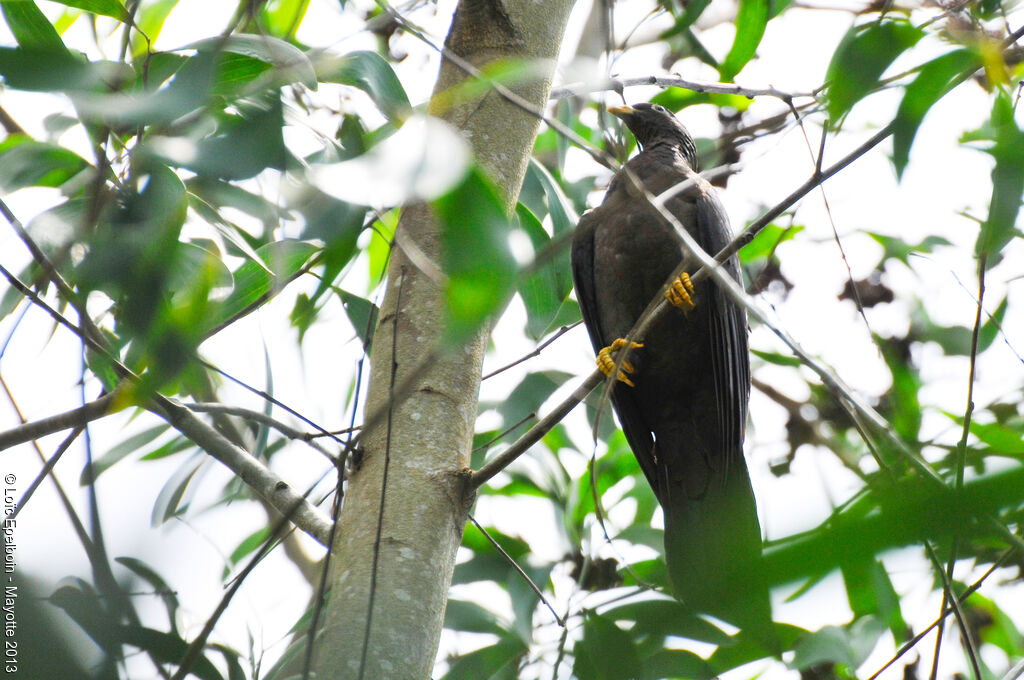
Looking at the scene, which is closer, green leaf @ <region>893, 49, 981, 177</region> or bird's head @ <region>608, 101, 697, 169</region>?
green leaf @ <region>893, 49, 981, 177</region>

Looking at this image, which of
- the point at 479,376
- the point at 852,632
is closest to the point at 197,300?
the point at 479,376

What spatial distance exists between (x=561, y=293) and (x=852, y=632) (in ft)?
4.55

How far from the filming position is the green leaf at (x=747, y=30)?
2156 mm

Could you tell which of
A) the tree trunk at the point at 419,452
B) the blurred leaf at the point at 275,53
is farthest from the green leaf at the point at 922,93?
the blurred leaf at the point at 275,53

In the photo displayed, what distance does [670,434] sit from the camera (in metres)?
3.34

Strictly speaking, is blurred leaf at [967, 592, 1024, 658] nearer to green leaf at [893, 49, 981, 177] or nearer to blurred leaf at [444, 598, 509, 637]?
blurred leaf at [444, 598, 509, 637]

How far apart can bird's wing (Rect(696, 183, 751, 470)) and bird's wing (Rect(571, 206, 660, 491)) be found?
33 cm

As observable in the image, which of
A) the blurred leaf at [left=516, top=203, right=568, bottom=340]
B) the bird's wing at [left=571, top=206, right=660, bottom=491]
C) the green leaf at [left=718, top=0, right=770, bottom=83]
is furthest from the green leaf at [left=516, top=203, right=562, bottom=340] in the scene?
the green leaf at [left=718, top=0, right=770, bottom=83]

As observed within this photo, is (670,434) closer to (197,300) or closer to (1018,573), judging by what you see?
(1018,573)

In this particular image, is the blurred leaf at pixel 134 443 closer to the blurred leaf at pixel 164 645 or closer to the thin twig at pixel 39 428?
the thin twig at pixel 39 428

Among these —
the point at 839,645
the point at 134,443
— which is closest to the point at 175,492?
the point at 134,443

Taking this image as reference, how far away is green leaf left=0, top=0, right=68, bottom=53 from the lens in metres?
1.65

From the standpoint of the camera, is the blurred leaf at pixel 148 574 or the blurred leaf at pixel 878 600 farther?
the blurred leaf at pixel 878 600

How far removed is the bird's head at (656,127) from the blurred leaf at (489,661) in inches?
88.8
